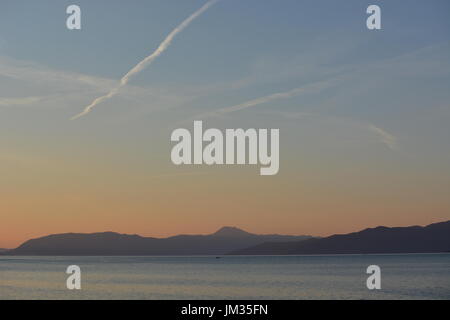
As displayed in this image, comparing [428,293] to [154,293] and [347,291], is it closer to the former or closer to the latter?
[347,291]

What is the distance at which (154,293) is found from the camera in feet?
197
